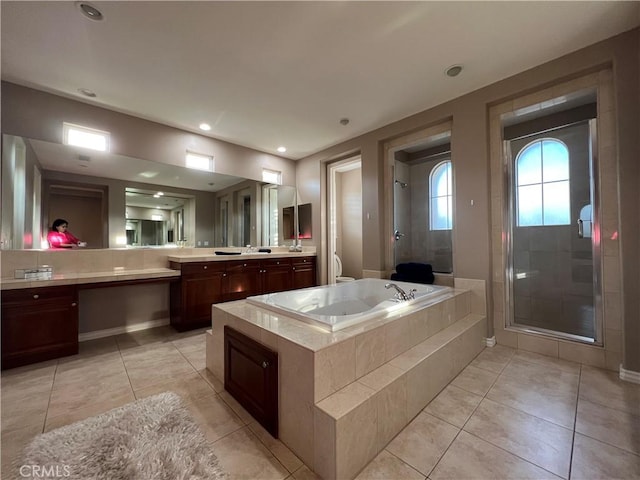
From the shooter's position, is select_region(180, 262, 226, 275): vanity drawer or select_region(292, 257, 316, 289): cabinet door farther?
select_region(292, 257, 316, 289): cabinet door

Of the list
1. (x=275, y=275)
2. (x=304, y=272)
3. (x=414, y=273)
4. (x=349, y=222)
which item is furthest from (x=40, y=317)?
(x=349, y=222)

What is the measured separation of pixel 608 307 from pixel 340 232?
4.07m

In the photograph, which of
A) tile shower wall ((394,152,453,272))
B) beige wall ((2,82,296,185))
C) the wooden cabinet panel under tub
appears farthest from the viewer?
tile shower wall ((394,152,453,272))

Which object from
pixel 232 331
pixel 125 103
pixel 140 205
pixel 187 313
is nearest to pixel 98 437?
pixel 232 331

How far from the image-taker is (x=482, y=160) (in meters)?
2.63

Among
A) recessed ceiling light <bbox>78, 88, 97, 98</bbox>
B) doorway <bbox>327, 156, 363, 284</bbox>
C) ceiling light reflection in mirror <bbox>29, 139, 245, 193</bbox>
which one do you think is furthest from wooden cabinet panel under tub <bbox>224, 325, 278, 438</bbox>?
doorway <bbox>327, 156, 363, 284</bbox>

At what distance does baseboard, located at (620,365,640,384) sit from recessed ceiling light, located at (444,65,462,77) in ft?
9.14

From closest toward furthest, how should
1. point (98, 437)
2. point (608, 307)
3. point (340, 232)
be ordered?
point (98, 437)
point (608, 307)
point (340, 232)

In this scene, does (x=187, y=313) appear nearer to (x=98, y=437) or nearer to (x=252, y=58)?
(x=98, y=437)

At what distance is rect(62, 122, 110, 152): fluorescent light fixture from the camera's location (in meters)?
Result: 2.68

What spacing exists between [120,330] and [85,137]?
2.23 meters

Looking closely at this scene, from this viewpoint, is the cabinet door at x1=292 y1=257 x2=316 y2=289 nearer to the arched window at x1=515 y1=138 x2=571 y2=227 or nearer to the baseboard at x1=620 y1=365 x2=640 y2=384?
the arched window at x1=515 y1=138 x2=571 y2=227

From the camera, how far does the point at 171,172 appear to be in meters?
3.39

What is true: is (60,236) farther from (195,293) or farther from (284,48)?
(284,48)
